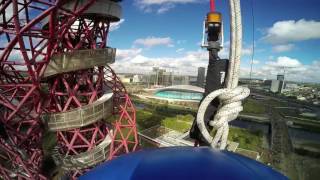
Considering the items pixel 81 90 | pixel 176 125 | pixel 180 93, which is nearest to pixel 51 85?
pixel 81 90

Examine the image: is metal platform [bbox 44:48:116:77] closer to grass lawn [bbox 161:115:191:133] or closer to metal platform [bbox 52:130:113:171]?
metal platform [bbox 52:130:113:171]

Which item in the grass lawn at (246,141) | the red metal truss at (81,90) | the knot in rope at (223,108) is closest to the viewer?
the knot in rope at (223,108)

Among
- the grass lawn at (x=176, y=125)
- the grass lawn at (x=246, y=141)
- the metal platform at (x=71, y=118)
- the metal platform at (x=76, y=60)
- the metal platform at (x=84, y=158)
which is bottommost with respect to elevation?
the grass lawn at (x=246, y=141)

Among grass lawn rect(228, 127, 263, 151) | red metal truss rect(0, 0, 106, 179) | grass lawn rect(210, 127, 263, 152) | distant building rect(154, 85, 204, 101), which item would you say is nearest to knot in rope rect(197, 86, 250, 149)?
red metal truss rect(0, 0, 106, 179)

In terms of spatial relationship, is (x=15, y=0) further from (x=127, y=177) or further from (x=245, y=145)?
(x=245, y=145)

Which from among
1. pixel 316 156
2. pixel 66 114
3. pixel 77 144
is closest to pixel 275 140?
pixel 316 156

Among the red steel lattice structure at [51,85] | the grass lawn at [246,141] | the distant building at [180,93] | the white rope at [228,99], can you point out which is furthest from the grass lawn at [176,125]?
the distant building at [180,93]

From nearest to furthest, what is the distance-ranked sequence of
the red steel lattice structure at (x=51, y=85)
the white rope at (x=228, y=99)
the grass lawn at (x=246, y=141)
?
the white rope at (x=228, y=99) < the red steel lattice structure at (x=51, y=85) < the grass lawn at (x=246, y=141)

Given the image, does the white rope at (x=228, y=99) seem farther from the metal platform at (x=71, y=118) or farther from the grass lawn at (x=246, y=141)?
the grass lawn at (x=246, y=141)

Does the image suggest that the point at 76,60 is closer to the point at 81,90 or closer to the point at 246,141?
the point at 81,90
